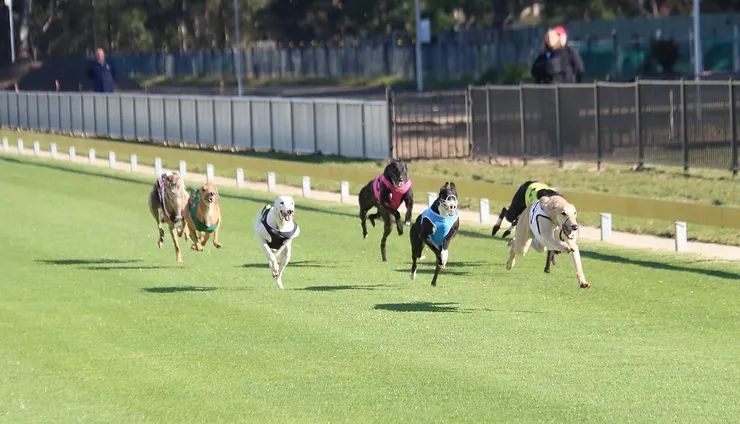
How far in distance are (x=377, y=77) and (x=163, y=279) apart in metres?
70.3

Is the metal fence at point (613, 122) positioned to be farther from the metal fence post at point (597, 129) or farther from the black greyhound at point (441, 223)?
the black greyhound at point (441, 223)

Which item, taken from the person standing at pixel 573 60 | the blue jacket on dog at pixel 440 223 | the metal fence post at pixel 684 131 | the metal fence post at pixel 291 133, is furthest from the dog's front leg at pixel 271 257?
the metal fence post at pixel 291 133

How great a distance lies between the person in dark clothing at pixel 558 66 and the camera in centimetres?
2600

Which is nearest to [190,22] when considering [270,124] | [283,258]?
[270,124]

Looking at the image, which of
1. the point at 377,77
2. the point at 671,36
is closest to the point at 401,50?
Answer: the point at 377,77

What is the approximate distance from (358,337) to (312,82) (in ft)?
258

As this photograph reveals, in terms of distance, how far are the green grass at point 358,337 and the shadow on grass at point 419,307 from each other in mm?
37

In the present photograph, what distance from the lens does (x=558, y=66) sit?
2655 centimetres

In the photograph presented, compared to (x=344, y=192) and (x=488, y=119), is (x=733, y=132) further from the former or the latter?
(x=488, y=119)

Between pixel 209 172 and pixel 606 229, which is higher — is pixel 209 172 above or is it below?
above

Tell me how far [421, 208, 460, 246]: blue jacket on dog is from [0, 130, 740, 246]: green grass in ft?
17.8

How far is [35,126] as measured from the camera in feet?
164

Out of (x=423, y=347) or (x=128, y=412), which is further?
(x=423, y=347)

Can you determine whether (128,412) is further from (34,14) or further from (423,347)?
(34,14)
